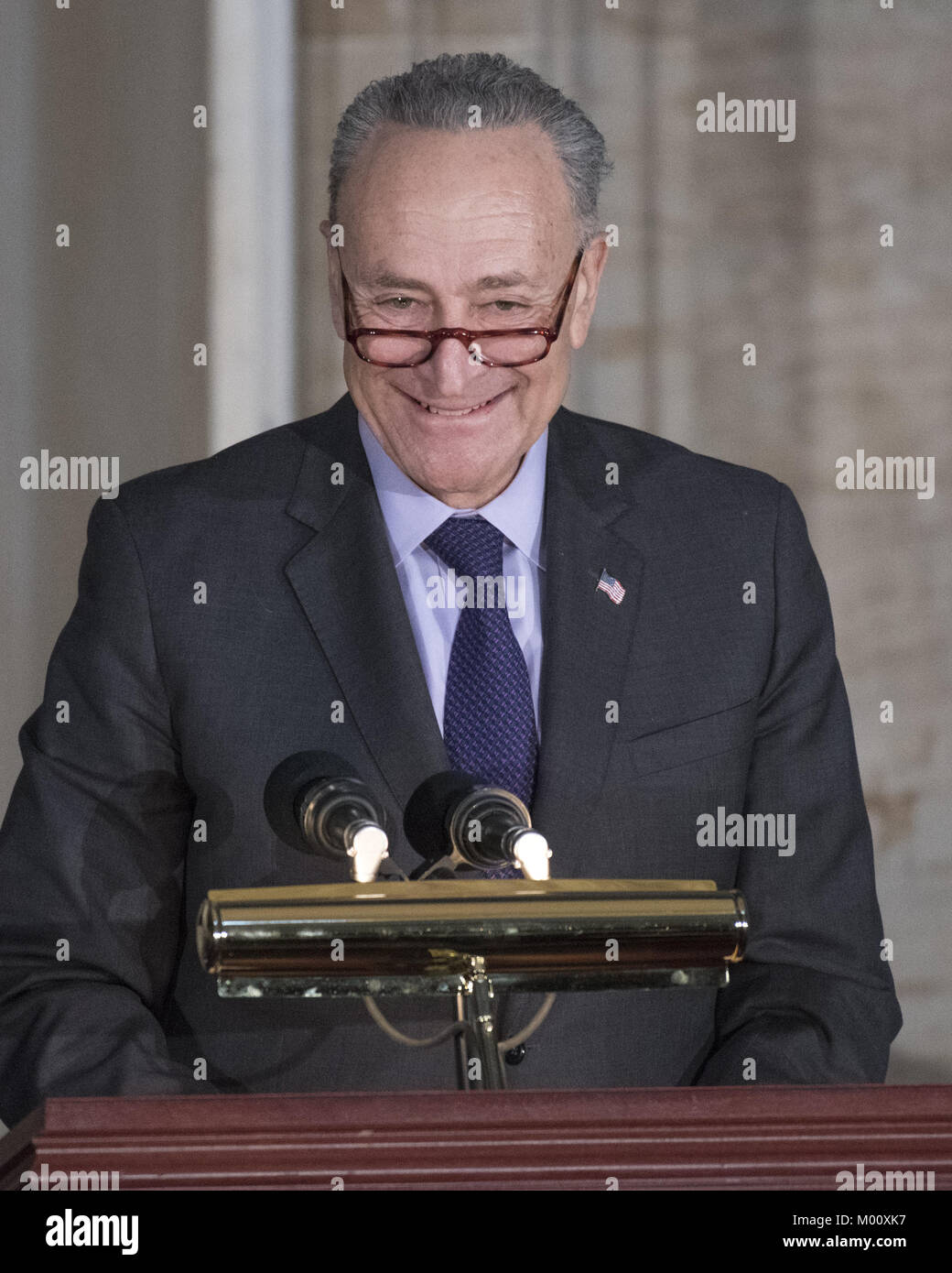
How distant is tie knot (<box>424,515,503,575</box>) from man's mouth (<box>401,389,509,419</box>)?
129 millimetres

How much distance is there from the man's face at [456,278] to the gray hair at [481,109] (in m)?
0.02

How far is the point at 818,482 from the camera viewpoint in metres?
Answer: 2.86

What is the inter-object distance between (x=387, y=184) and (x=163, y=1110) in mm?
1095

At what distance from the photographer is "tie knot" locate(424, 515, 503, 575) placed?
1950 mm

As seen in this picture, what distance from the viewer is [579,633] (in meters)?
1.95

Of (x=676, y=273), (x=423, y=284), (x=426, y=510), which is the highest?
(x=676, y=273)

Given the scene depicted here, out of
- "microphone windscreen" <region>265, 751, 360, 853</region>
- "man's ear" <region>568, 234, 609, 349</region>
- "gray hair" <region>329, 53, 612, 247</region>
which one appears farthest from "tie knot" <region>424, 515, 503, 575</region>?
"microphone windscreen" <region>265, 751, 360, 853</region>

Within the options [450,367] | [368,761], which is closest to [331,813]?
[368,761]

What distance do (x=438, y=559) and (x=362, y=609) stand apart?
0.11m

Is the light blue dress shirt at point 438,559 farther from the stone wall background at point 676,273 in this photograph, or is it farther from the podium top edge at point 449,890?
the stone wall background at point 676,273

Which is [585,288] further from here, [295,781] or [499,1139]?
[499,1139]

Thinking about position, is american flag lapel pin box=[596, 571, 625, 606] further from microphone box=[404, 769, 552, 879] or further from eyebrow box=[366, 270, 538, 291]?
microphone box=[404, 769, 552, 879]

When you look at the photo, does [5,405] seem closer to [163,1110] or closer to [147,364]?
[147,364]
